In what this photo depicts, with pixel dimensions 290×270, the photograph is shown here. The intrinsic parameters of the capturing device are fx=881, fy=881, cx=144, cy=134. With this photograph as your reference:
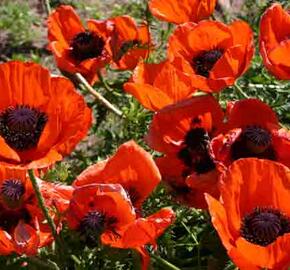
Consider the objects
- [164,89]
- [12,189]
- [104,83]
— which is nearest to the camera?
[12,189]

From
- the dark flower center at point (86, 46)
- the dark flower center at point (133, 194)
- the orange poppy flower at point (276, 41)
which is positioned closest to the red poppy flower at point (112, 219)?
the dark flower center at point (133, 194)

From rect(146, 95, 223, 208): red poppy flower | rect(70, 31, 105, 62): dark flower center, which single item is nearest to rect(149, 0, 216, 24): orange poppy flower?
rect(70, 31, 105, 62): dark flower center

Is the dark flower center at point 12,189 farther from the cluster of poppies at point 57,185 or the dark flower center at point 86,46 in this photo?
the dark flower center at point 86,46

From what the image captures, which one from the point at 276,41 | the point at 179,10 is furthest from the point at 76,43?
the point at 276,41

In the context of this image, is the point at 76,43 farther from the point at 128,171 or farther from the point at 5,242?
the point at 5,242

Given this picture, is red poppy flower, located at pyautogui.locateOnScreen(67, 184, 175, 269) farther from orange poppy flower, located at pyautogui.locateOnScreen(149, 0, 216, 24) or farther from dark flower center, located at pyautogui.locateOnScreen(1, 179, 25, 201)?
orange poppy flower, located at pyautogui.locateOnScreen(149, 0, 216, 24)
